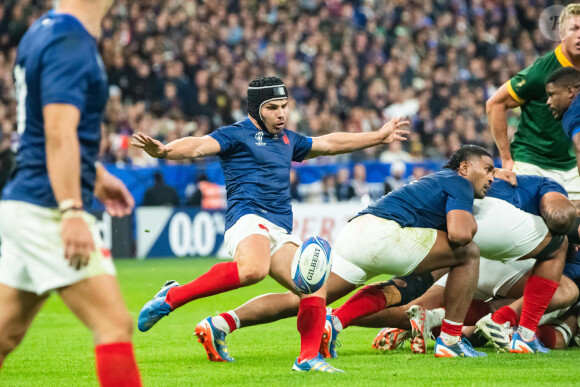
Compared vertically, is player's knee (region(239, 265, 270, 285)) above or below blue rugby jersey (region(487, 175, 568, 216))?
below

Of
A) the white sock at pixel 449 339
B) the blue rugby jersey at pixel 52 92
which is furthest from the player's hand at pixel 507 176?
the blue rugby jersey at pixel 52 92

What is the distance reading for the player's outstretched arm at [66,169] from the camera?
333 cm

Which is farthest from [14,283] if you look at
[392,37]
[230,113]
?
[392,37]

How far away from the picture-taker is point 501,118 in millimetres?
8078

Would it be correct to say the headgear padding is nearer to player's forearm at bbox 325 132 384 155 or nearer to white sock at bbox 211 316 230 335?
player's forearm at bbox 325 132 384 155

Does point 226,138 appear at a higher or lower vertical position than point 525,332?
higher

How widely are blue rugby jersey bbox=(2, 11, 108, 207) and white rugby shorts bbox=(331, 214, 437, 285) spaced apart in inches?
117

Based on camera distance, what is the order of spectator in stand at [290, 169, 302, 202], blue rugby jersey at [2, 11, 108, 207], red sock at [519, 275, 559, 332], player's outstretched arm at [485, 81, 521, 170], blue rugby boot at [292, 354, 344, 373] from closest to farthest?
blue rugby jersey at [2, 11, 108, 207] → blue rugby boot at [292, 354, 344, 373] → red sock at [519, 275, 559, 332] → player's outstretched arm at [485, 81, 521, 170] → spectator in stand at [290, 169, 302, 202]

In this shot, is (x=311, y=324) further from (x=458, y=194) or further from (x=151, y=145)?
(x=151, y=145)

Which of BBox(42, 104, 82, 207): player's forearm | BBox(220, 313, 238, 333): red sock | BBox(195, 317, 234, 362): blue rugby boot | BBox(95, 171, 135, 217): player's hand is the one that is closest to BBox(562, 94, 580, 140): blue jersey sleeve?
BBox(220, 313, 238, 333): red sock

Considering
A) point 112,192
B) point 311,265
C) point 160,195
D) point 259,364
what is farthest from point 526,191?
point 160,195

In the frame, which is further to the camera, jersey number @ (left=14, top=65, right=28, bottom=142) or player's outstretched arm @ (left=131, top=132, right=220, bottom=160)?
player's outstretched arm @ (left=131, top=132, right=220, bottom=160)

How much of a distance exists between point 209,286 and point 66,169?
2856 millimetres

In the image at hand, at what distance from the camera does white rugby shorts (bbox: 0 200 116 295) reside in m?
3.43
